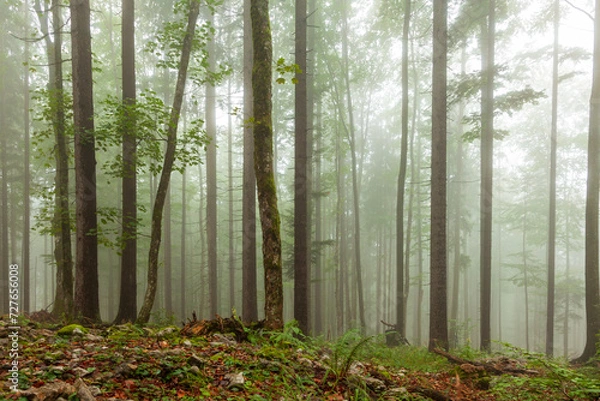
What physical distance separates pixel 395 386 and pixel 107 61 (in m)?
23.4

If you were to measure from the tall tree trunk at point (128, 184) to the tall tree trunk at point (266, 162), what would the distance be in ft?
11.8

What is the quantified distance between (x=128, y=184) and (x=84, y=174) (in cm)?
186

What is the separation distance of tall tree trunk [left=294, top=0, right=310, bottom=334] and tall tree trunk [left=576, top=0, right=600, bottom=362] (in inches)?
309

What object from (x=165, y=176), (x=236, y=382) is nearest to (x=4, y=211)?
(x=165, y=176)

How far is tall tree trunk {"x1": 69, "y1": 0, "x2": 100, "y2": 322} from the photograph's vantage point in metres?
7.29

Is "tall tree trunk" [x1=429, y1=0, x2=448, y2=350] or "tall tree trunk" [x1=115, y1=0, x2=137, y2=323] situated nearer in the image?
"tall tree trunk" [x1=115, y1=0, x2=137, y2=323]

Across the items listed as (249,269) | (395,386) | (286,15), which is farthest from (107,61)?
(395,386)

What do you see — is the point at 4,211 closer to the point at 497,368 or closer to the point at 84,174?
the point at 84,174

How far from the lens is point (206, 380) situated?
3607mm

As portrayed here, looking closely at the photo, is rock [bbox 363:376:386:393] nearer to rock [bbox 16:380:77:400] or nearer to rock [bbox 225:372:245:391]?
rock [bbox 225:372:245:391]

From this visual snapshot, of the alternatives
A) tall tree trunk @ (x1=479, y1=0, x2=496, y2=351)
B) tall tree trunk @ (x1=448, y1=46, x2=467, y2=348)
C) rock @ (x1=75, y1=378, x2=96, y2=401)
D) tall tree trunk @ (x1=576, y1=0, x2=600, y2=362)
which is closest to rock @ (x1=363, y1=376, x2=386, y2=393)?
rock @ (x1=75, y1=378, x2=96, y2=401)

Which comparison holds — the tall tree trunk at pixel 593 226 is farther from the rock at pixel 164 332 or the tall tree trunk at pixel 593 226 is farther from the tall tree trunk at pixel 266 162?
the rock at pixel 164 332

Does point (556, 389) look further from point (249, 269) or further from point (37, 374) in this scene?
point (249, 269)

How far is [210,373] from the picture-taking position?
3822mm
